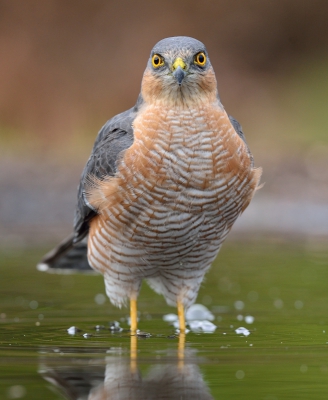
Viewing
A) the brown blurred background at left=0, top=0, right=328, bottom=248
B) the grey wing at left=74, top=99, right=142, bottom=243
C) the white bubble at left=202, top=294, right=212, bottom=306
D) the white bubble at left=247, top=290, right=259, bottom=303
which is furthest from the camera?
the brown blurred background at left=0, top=0, right=328, bottom=248

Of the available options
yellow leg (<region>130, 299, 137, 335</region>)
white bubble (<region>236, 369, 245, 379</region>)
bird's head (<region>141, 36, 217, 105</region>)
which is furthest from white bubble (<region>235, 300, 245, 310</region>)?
white bubble (<region>236, 369, 245, 379</region>)

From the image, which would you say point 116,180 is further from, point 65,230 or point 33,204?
point 33,204

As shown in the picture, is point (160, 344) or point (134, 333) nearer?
point (160, 344)

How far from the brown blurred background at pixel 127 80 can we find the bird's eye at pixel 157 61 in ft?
29.0

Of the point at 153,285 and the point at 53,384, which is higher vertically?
the point at 153,285

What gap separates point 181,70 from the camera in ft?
19.2

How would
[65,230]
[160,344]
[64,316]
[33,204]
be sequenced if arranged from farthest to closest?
[33,204] < [65,230] < [64,316] < [160,344]

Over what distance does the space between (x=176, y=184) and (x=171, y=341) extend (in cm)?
100

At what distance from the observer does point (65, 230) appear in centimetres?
1269

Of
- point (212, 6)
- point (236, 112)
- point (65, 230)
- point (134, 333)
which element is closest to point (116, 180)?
point (134, 333)

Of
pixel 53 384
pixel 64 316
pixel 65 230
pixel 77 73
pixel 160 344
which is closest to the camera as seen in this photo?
pixel 53 384

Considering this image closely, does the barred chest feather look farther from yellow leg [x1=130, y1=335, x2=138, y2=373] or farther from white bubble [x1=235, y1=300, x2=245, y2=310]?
white bubble [x1=235, y1=300, x2=245, y2=310]

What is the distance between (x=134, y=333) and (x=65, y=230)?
Result: 6.58 meters

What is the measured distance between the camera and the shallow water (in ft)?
14.2
